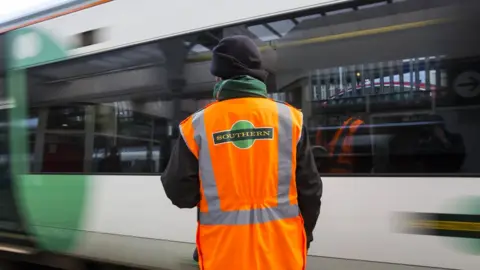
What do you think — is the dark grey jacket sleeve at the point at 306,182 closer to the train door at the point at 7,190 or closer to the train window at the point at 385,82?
the train window at the point at 385,82

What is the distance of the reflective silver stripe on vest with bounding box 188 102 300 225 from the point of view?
1675 mm

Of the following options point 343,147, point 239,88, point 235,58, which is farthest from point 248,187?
point 343,147

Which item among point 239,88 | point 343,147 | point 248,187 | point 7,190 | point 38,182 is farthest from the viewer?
point 7,190

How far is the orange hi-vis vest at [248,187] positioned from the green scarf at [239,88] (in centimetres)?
3

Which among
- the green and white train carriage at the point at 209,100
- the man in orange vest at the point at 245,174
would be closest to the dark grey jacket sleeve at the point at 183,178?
the man in orange vest at the point at 245,174

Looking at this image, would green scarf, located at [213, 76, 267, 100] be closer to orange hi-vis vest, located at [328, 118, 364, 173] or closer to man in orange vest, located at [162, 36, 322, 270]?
man in orange vest, located at [162, 36, 322, 270]

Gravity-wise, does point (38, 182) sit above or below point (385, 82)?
below

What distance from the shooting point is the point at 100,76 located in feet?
12.6

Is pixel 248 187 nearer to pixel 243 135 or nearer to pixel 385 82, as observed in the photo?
pixel 243 135

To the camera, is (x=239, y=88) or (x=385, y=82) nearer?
(x=239, y=88)

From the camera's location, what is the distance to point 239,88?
1.77 meters

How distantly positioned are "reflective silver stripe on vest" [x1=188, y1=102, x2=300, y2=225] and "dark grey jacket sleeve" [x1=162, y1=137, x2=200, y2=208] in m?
0.04

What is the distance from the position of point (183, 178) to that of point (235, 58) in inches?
19.0

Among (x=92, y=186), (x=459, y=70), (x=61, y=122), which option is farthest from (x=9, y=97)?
(x=459, y=70)
